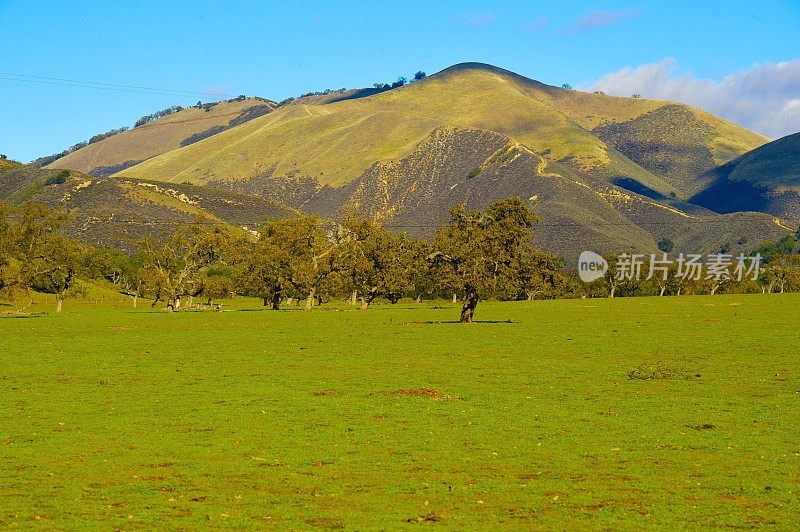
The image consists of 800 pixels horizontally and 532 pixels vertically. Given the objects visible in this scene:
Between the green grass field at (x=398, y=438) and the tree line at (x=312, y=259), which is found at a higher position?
the tree line at (x=312, y=259)

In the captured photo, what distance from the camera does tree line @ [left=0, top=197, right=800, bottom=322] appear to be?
71500mm

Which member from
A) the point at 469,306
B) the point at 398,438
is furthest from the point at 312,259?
the point at 398,438

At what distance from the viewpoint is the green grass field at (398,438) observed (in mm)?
16266

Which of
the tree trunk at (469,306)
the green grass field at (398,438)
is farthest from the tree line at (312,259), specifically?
the green grass field at (398,438)

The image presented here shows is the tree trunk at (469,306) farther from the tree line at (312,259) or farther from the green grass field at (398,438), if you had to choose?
the green grass field at (398,438)

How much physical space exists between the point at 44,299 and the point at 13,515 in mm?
128774

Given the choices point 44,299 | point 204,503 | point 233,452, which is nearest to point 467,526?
point 204,503

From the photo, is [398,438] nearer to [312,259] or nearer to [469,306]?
[469,306]

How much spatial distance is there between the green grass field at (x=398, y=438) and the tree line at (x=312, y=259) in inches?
878

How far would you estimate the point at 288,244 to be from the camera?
10812 cm

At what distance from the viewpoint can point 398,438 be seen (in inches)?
918

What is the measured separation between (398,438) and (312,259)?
86.1 meters

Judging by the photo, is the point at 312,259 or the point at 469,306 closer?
the point at 469,306

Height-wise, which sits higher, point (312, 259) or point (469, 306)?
point (312, 259)
